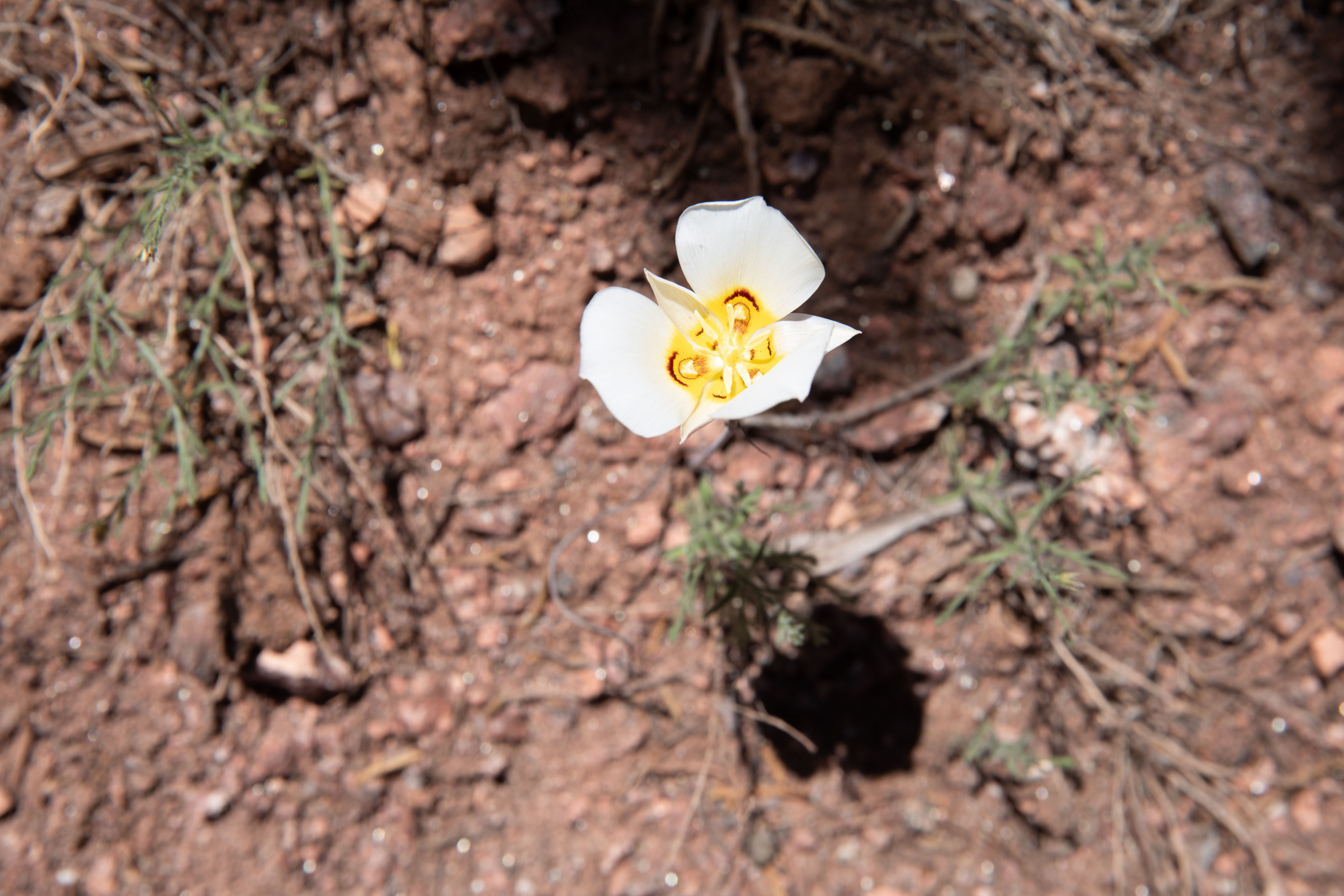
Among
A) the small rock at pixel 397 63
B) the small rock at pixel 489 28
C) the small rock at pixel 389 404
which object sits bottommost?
the small rock at pixel 389 404

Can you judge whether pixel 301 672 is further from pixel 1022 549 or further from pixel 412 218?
pixel 1022 549

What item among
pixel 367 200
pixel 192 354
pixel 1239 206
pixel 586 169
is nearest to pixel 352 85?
pixel 367 200

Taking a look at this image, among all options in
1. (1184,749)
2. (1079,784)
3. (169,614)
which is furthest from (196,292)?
(1184,749)

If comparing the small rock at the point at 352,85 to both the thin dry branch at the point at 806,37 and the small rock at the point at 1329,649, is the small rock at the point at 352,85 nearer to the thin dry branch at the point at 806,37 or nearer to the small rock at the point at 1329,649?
the thin dry branch at the point at 806,37

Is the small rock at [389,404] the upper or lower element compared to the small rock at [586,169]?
lower

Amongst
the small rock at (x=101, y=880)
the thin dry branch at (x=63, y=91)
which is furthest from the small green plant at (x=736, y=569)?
the thin dry branch at (x=63, y=91)

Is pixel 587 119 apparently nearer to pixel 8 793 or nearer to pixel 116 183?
pixel 116 183
